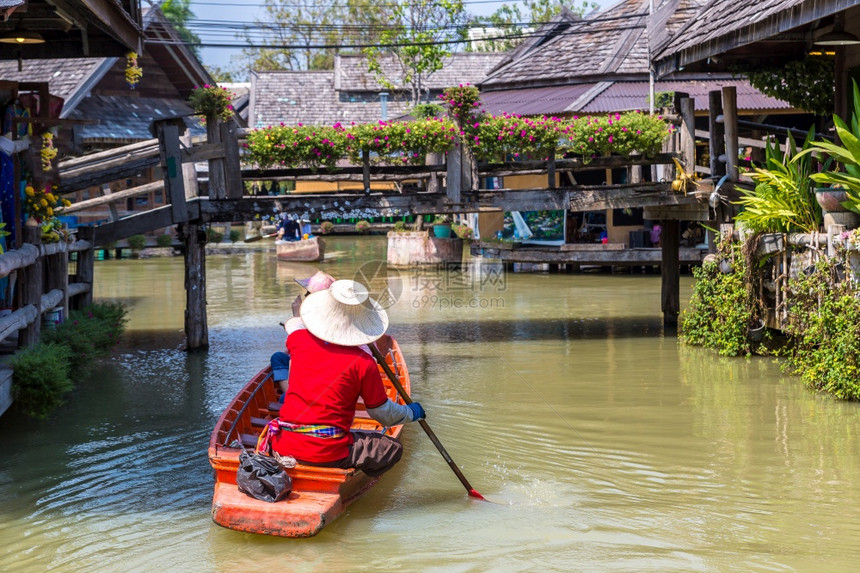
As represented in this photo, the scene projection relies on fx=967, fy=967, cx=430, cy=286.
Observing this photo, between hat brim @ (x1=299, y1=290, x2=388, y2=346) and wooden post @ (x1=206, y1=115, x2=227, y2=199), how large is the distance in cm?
705

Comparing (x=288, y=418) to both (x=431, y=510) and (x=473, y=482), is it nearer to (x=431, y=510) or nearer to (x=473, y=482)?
(x=431, y=510)

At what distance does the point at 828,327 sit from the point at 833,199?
1.25 meters

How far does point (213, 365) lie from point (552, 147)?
5465mm

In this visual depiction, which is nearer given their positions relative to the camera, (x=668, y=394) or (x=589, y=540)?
(x=589, y=540)

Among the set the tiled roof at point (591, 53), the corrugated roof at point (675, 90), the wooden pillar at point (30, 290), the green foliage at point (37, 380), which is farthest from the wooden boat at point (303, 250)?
the green foliage at point (37, 380)

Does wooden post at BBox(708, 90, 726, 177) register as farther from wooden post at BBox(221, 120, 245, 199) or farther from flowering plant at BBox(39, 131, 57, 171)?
flowering plant at BBox(39, 131, 57, 171)

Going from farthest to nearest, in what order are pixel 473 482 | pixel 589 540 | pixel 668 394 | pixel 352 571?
1. pixel 668 394
2. pixel 473 482
3. pixel 589 540
4. pixel 352 571

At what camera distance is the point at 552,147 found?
13422 millimetres

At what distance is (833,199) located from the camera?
30.9 feet

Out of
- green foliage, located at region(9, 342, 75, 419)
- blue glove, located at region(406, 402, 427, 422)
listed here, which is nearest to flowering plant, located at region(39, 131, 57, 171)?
green foliage, located at region(9, 342, 75, 419)

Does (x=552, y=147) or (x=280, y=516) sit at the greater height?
(x=552, y=147)

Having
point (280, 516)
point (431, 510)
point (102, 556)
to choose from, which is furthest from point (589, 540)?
point (102, 556)

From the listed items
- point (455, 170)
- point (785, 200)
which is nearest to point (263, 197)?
point (455, 170)

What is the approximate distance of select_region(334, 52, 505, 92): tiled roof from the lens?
41188 mm
